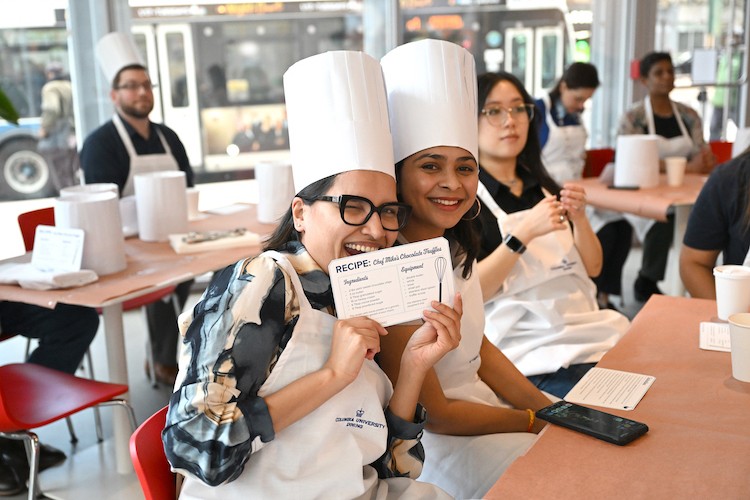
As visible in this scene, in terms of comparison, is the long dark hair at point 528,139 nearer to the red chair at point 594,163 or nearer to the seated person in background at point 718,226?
the seated person in background at point 718,226

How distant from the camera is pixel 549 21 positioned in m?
6.43

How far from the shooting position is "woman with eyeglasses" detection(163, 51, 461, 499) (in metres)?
1.27

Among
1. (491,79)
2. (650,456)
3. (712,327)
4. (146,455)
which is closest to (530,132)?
(491,79)

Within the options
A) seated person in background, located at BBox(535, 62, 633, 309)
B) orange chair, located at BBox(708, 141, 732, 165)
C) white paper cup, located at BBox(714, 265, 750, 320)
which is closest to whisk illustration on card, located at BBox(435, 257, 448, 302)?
white paper cup, located at BBox(714, 265, 750, 320)

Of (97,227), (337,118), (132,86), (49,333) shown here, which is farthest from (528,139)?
(132,86)

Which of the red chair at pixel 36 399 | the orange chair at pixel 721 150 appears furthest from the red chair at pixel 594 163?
the red chair at pixel 36 399

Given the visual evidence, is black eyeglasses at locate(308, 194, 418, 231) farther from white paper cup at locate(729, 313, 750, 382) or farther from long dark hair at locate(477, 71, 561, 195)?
long dark hair at locate(477, 71, 561, 195)

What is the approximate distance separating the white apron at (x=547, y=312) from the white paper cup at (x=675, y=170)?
1.79 meters

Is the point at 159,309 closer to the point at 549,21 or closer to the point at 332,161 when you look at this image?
the point at 332,161

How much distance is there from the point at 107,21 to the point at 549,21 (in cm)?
353

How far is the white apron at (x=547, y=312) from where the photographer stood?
2381 mm

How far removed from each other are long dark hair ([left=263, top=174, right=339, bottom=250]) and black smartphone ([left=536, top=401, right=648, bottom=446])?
58 cm

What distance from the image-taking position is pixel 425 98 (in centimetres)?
168

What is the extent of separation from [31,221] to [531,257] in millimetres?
2064
